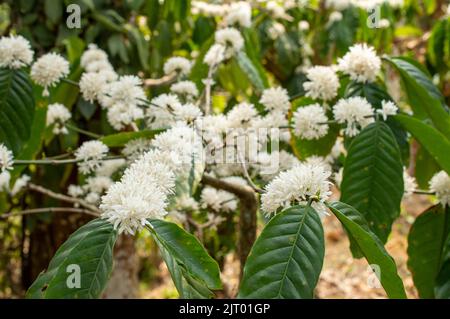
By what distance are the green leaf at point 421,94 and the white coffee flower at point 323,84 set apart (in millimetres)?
147

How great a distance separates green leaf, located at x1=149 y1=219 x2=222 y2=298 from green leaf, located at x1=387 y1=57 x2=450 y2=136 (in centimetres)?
69

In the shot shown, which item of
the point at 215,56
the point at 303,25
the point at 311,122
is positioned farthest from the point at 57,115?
the point at 303,25

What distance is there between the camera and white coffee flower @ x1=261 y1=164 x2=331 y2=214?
0.74 metres

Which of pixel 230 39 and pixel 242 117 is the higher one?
pixel 230 39

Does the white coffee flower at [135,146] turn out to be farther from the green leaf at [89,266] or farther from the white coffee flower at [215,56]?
the green leaf at [89,266]

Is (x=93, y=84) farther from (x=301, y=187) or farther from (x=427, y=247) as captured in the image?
(x=427, y=247)

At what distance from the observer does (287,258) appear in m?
0.65

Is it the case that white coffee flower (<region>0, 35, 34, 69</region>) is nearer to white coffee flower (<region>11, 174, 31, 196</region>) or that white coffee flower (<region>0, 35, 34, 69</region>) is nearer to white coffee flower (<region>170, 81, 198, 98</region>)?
white coffee flower (<region>170, 81, 198, 98</region>)

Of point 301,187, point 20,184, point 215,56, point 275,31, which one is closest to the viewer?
point 301,187

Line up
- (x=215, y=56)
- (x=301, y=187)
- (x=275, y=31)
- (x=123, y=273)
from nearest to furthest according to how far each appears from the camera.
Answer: (x=301, y=187), (x=215, y=56), (x=123, y=273), (x=275, y=31)

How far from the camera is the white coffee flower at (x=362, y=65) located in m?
1.17

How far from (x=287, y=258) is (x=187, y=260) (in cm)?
13
